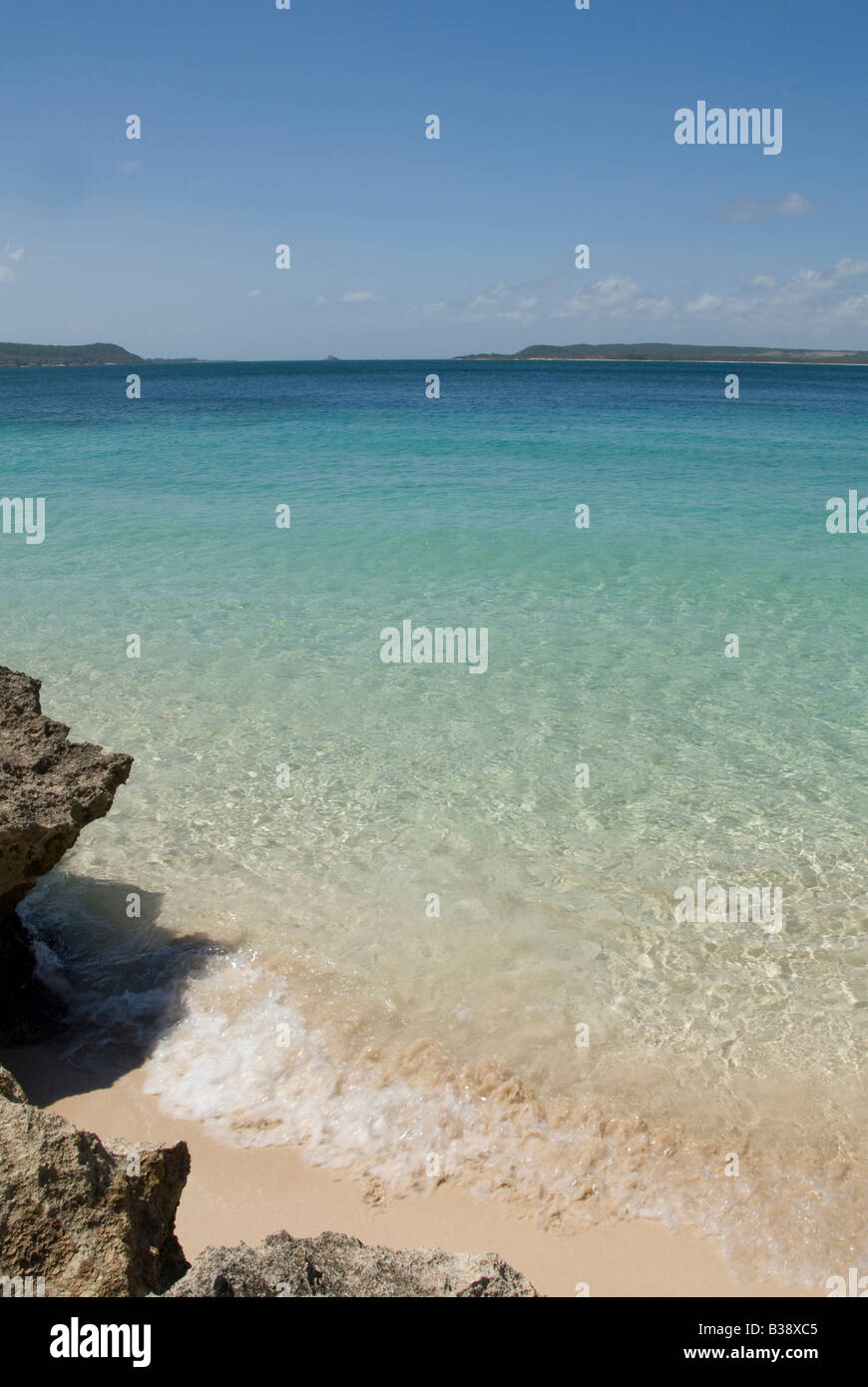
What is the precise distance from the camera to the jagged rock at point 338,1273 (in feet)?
6.90

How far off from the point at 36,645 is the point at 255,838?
4.50m

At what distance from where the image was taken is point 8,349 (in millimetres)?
173000

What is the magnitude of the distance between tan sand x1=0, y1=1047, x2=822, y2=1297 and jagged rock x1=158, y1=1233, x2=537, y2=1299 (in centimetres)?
107

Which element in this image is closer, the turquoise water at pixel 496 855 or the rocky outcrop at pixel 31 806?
the turquoise water at pixel 496 855

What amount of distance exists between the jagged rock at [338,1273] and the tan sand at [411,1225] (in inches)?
42.3

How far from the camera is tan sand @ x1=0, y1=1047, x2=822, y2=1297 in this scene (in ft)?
10.5

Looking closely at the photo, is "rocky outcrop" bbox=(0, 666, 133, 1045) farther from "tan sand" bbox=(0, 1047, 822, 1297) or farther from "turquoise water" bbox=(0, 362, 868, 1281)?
"tan sand" bbox=(0, 1047, 822, 1297)

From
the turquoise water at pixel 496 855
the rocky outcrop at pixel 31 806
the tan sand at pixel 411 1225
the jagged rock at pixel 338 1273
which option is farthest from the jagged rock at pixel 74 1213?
the rocky outcrop at pixel 31 806

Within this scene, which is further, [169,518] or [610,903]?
[169,518]

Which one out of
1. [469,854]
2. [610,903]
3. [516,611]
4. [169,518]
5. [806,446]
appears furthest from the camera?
[806,446]

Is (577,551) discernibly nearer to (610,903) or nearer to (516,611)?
(516,611)

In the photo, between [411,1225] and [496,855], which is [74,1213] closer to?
[411,1225]

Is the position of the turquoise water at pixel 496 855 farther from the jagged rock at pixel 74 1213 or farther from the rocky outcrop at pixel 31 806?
the jagged rock at pixel 74 1213
